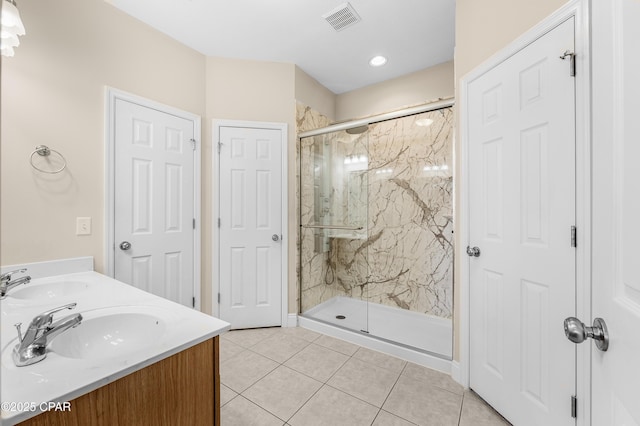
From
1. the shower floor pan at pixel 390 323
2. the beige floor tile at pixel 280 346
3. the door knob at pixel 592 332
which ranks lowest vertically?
the beige floor tile at pixel 280 346

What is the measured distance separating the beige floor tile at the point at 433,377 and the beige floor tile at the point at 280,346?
2.85 ft

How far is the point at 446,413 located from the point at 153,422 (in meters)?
1.56

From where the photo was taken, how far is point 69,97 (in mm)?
1911

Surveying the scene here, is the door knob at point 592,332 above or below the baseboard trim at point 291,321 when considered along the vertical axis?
above

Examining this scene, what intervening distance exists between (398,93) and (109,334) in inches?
127

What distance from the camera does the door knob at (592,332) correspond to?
734 mm

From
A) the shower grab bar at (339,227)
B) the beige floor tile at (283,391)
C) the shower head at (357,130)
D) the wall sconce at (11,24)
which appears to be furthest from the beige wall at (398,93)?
the wall sconce at (11,24)

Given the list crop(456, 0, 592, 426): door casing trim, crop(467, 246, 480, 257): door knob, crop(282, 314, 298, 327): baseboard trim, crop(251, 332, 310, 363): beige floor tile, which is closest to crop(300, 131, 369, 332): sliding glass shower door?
crop(282, 314, 298, 327): baseboard trim

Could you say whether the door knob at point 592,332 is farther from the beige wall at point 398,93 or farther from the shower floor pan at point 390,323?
the beige wall at point 398,93

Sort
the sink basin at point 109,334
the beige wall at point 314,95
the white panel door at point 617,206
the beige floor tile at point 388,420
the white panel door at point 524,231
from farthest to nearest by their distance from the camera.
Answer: the beige wall at point 314,95
the beige floor tile at point 388,420
the white panel door at point 524,231
the sink basin at point 109,334
the white panel door at point 617,206

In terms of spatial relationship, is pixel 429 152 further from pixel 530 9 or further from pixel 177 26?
pixel 177 26

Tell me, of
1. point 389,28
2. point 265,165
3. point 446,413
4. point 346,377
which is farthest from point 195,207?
point 446,413

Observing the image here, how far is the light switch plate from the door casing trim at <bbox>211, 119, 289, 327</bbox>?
3.15 feet

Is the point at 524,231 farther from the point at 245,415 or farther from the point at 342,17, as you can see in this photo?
the point at 342,17
